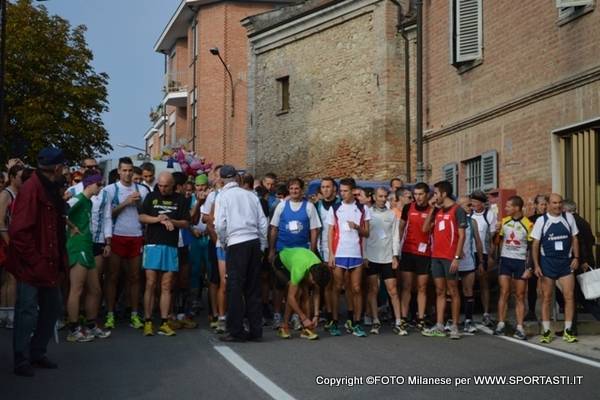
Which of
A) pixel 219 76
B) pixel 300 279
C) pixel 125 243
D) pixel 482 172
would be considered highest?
pixel 219 76

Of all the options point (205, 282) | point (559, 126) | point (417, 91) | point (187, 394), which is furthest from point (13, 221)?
point (417, 91)

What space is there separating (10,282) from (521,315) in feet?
22.7

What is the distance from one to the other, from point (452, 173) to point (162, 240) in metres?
12.6

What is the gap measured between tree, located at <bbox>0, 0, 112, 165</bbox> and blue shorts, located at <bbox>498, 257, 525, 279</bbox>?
20.7 metres

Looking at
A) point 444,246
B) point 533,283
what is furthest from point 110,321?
point 533,283

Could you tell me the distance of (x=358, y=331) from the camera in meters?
13.2

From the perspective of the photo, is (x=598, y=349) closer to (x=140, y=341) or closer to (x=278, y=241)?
(x=278, y=241)

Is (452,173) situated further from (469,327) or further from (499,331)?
(499,331)

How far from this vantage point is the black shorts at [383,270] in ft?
45.9

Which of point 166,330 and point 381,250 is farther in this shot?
point 381,250

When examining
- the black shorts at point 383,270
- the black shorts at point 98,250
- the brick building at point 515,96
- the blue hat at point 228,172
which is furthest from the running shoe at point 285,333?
the brick building at point 515,96

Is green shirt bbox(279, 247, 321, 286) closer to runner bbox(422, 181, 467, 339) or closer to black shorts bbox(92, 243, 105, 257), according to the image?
runner bbox(422, 181, 467, 339)

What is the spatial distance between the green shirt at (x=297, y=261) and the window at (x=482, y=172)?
372 inches

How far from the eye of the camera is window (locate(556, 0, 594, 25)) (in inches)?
700
